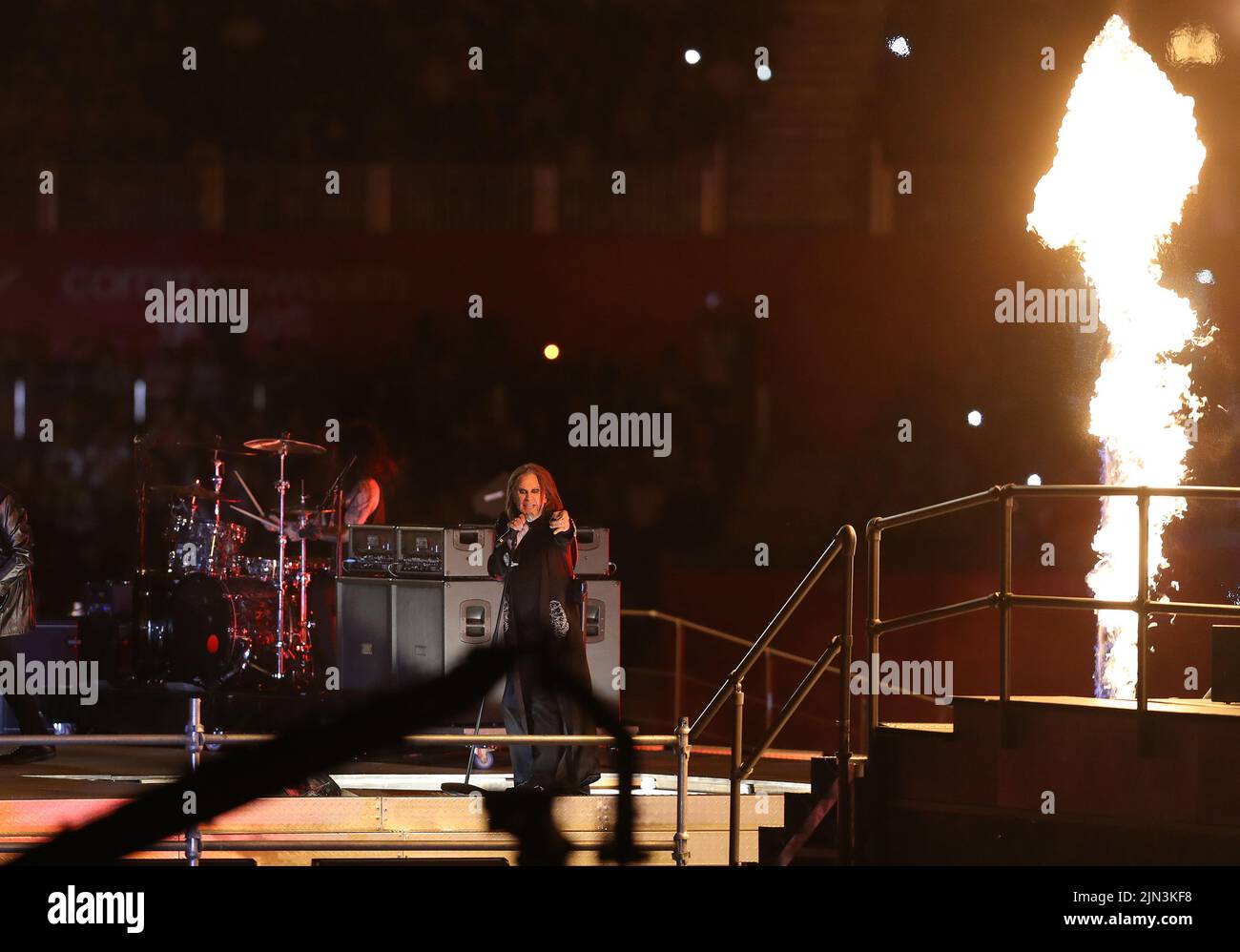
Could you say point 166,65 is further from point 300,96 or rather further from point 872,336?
point 872,336

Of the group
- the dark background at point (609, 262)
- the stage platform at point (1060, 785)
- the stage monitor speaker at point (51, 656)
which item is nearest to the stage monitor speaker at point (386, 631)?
the stage monitor speaker at point (51, 656)

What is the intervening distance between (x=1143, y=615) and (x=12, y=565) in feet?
20.6

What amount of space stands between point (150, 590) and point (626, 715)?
13.8ft

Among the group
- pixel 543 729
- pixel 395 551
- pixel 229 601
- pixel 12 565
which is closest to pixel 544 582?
pixel 543 729

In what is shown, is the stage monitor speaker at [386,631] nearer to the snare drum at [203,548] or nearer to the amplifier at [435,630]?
the amplifier at [435,630]

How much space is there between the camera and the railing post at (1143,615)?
654 cm

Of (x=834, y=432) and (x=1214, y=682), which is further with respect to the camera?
(x=834, y=432)

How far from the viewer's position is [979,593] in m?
14.5

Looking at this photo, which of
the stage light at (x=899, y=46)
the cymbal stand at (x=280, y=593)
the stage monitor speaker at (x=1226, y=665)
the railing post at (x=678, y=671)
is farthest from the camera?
the stage light at (x=899, y=46)

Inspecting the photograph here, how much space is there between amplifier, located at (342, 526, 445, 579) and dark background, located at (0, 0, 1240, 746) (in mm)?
3609

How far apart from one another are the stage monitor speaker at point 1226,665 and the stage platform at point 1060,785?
0.35 ft

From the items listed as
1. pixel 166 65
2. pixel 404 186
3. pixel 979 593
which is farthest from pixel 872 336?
pixel 166 65
